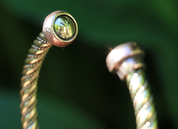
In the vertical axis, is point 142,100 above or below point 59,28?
below

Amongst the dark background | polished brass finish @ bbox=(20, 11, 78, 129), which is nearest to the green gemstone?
polished brass finish @ bbox=(20, 11, 78, 129)

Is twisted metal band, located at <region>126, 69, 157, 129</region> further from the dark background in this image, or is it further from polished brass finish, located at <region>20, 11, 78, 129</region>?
the dark background

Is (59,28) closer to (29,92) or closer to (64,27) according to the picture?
(64,27)

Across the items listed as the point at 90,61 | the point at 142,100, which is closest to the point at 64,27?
the point at 142,100

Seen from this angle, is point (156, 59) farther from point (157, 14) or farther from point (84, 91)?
point (84, 91)

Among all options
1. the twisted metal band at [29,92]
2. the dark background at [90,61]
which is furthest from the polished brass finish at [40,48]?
the dark background at [90,61]

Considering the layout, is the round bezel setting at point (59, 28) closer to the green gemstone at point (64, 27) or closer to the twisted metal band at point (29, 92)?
the green gemstone at point (64, 27)
